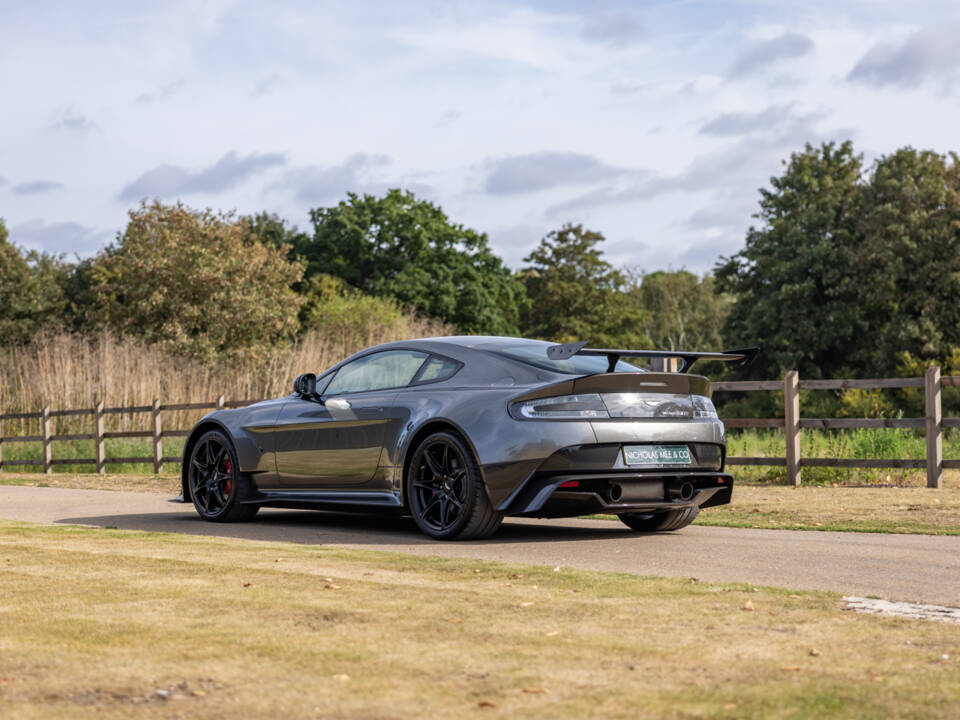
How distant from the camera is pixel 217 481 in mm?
11484

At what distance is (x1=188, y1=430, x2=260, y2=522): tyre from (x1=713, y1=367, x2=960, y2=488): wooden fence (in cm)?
510

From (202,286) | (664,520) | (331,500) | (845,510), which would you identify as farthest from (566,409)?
(202,286)

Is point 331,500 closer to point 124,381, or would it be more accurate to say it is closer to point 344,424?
point 344,424

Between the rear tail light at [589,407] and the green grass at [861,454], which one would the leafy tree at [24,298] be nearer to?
the green grass at [861,454]

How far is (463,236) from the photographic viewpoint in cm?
7288

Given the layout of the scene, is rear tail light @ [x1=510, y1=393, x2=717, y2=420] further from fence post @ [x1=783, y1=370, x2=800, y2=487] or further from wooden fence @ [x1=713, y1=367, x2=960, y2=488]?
fence post @ [x1=783, y1=370, x2=800, y2=487]

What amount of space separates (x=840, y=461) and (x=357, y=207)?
59711 millimetres

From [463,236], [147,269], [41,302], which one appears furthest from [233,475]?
[463,236]

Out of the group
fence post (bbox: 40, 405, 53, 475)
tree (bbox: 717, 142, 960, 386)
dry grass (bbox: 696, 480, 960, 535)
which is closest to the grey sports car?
dry grass (bbox: 696, 480, 960, 535)

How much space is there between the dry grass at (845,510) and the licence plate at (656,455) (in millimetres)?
1716

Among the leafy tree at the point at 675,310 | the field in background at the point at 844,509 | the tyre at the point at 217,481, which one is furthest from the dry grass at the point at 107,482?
the leafy tree at the point at 675,310

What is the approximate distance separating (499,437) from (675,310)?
81324 millimetres

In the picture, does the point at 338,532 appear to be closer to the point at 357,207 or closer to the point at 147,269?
the point at 147,269

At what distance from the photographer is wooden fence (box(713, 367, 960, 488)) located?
14148 mm
